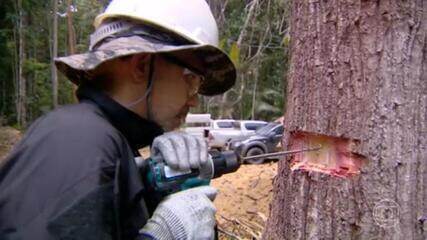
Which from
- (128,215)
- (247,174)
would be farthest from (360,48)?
(247,174)

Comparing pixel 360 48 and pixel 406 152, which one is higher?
pixel 360 48

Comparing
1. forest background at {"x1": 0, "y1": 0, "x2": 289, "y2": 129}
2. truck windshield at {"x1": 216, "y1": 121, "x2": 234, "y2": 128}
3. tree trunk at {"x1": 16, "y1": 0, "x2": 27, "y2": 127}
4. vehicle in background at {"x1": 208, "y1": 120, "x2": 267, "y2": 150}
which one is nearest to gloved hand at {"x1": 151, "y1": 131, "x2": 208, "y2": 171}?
vehicle in background at {"x1": 208, "y1": 120, "x2": 267, "y2": 150}

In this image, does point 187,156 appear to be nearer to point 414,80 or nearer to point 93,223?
point 93,223

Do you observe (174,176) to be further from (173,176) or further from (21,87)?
(21,87)

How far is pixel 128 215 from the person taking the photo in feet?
5.41

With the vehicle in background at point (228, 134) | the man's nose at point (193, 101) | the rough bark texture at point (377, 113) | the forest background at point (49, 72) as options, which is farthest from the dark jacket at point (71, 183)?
the forest background at point (49, 72)

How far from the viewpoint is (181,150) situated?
5.84 ft

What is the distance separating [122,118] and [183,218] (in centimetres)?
43

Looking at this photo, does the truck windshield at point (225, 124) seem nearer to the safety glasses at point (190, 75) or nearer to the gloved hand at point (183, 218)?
the safety glasses at point (190, 75)

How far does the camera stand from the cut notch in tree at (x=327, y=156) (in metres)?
2.25

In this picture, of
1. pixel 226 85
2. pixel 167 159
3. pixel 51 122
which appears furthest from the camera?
pixel 226 85

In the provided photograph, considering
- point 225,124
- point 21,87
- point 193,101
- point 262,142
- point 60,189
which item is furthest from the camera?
point 21,87

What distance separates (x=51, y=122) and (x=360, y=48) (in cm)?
135

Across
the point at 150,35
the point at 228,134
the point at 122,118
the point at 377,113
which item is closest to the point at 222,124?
the point at 228,134
